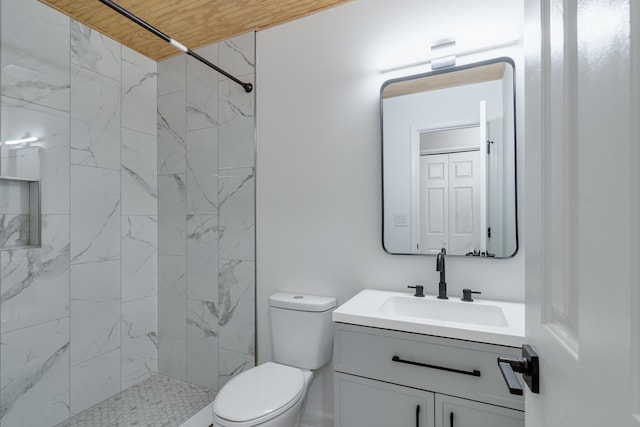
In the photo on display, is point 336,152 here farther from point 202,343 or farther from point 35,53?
point 35,53

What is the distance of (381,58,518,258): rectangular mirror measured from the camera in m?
1.50

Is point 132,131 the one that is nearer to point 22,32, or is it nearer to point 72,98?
point 72,98

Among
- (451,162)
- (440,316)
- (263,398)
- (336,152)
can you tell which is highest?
(336,152)

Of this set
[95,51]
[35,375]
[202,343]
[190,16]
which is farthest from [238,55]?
[35,375]

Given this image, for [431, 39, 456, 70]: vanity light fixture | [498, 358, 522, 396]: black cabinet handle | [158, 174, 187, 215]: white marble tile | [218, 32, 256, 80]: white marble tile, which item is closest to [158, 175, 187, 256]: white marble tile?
[158, 174, 187, 215]: white marble tile

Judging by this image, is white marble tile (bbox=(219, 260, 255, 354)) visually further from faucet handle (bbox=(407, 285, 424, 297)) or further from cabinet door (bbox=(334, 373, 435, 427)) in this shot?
faucet handle (bbox=(407, 285, 424, 297))

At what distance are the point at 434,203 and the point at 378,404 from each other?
95 cm

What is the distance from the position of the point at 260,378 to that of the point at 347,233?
86 cm

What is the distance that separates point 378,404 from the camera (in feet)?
4.25

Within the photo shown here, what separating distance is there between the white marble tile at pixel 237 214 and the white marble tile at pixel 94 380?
3.32 feet

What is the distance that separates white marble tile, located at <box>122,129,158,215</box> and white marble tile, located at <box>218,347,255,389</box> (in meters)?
1.19

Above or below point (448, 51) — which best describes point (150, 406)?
below

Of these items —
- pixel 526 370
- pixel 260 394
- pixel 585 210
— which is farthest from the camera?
pixel 260 394

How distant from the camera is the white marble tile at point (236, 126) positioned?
6.91ft
